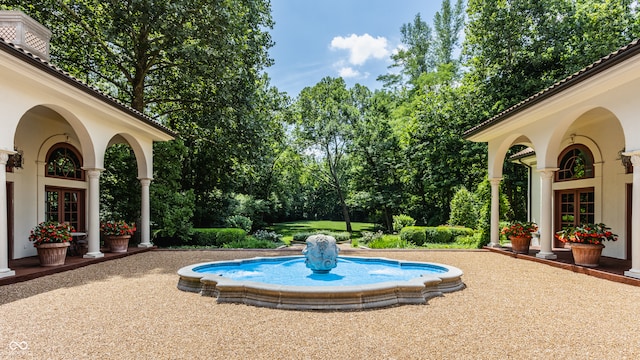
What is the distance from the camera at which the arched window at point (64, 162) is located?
36.1 feet

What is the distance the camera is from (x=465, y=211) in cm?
1853

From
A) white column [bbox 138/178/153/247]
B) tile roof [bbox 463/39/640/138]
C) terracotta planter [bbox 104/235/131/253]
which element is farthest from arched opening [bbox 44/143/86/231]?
tile roof [bbox 463/39/640/138]

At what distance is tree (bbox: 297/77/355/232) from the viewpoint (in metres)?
28.1

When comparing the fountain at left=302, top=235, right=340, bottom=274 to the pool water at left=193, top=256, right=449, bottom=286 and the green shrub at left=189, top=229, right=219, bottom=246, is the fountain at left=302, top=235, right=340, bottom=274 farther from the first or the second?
the green shrub at left=189, top=229, right=219, bottom=246

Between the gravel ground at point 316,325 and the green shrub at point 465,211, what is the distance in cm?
1160

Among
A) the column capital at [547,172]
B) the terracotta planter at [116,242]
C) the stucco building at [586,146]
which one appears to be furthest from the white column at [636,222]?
the terracotta planter at [116,242]

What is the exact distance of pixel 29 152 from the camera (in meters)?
10.2

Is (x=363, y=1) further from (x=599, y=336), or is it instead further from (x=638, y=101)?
(x=599, y=336)

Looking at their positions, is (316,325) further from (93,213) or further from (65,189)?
(65,189)

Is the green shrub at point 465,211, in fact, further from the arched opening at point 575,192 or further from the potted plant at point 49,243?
the potted plant at point 49,243

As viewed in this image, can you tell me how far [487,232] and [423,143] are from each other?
10273 mm

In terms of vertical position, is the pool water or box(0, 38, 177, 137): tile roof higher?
box(0, 38, 177, 137): tile roof

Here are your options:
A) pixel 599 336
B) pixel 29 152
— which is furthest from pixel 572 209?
pixel 29 152

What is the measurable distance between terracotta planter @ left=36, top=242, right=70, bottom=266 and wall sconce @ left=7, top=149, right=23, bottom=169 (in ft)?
10.0
